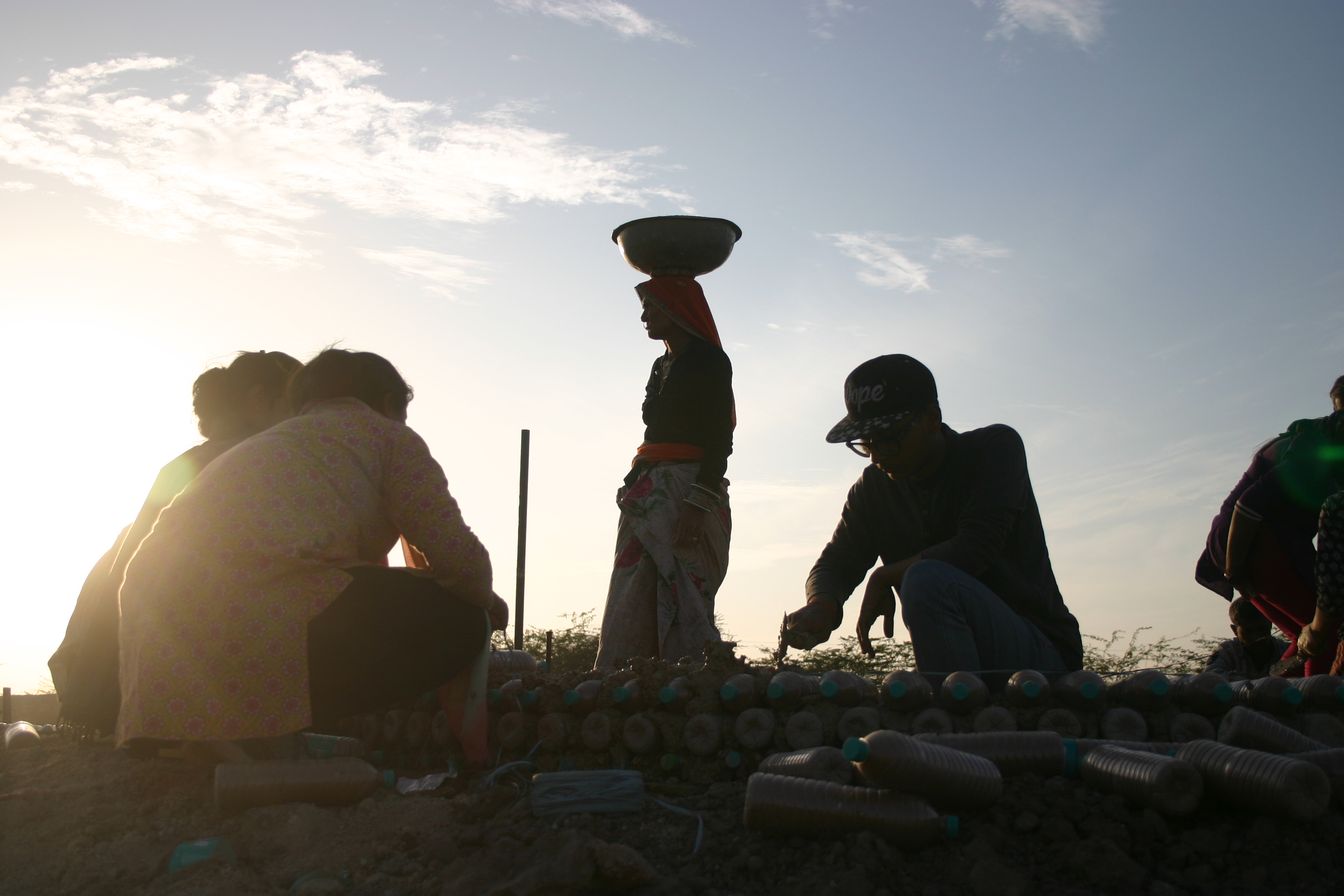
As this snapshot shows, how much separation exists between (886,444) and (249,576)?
197cm

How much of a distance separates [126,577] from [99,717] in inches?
35.8

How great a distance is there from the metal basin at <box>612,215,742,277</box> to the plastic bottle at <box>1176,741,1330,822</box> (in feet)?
11.2

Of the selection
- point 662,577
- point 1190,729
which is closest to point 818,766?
point 1190,729

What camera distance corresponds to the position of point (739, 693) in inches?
116

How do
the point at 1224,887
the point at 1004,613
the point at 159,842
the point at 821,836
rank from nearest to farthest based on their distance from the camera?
the point at 1224,887 < the point at 821,836 < the point at 159,842 < the point at 1004,613

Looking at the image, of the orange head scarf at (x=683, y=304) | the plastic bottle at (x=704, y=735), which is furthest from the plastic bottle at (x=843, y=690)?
the orange head scarf at (x=683, y=304)

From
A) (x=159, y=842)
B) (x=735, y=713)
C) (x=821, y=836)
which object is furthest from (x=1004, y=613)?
(x=159, y=842)

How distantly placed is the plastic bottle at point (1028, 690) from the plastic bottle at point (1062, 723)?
47 millimetres

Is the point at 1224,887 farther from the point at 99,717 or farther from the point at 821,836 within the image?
the point at 99,717

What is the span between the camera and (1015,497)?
3268mm

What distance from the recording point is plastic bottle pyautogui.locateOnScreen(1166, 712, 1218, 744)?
9.22ft

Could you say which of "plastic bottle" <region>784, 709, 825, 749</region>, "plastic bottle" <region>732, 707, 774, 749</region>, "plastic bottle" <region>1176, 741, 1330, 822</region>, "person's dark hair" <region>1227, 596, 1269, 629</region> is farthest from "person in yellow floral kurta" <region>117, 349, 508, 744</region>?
"person's dark hair" <region>1227, 596, 1269, 629</region>

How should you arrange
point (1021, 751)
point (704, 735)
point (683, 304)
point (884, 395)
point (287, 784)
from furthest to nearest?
point (683, 304), point (884, 395), point (704, 735), point (287, 784), point (1021, 751)

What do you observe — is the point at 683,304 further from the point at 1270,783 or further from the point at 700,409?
the point at 1270,783
